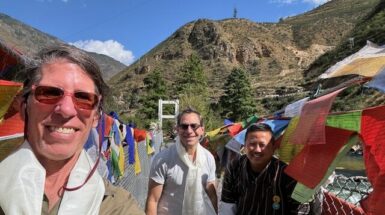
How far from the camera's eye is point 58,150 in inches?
67.8

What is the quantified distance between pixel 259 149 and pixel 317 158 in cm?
94

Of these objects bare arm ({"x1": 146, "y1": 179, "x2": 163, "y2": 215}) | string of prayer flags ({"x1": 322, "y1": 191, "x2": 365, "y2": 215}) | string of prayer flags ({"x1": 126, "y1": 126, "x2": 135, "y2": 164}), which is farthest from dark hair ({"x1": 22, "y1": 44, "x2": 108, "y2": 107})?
string of prayer flags ({"x1": 126, "y1": 126, "x2": 135, "y2": 164})

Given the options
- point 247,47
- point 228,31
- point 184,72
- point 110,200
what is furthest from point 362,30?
point 110,200

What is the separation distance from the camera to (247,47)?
129 meters

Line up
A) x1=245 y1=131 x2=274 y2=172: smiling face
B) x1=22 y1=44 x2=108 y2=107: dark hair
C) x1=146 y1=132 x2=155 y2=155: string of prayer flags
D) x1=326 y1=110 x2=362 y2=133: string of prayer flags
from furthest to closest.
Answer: x1=146 y1=132 x2=155 y2=155: string of prayer flags, x1=245 y1=131 x2=274 y2=172: smiling face, x1=326 y1=110 x2=362 y2=133: string of prayer flags, x1=22 y1=44 x2=108 y2=107: dark hair

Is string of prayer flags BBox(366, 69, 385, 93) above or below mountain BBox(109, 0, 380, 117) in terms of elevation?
below

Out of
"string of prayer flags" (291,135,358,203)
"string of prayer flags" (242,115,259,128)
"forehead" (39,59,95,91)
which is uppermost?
"forehead" (39,59,95,91)

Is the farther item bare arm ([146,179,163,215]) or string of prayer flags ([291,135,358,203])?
bare arm ([146,179,163,215])

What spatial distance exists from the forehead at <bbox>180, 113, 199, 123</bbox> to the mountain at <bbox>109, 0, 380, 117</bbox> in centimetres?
10677

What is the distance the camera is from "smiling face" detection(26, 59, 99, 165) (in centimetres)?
172

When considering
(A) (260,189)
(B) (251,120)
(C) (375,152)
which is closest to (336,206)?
(A) (260,189)

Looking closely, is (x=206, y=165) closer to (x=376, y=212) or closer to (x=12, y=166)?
(x=376, y=212)

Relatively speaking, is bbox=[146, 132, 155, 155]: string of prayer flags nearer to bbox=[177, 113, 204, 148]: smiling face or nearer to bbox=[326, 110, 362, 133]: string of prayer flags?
bbox=[177, 113, 204, 148]: smiling face

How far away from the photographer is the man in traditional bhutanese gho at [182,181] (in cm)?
404
